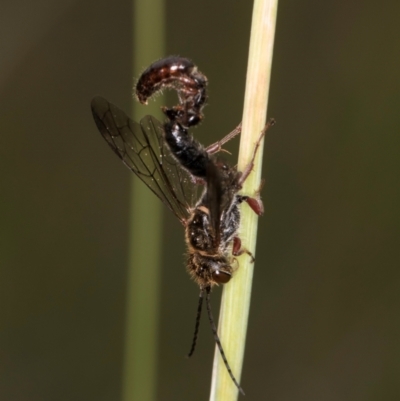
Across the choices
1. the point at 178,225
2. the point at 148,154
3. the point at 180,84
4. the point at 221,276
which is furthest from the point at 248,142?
the point at 178,225

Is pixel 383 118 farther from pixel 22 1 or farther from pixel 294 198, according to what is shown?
pixel 22 1

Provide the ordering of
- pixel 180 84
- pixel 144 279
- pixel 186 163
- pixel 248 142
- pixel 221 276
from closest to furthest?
1. pixel 248 142
2. pixel 221 276
3. pixel 180 84
4. pixel 186 163
5. pixel 144 279


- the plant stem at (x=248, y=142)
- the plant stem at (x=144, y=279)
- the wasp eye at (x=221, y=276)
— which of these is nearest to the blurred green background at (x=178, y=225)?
the plant stem at (x=144, y=279)

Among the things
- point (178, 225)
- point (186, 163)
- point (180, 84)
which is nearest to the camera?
point (180, 84)

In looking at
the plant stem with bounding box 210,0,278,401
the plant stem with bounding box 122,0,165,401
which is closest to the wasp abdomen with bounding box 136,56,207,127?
the plant stem with bounding box 122,0,165,401

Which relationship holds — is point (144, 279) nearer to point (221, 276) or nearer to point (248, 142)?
point (221, 276)

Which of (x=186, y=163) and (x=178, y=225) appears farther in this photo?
(x=178, y=225)
